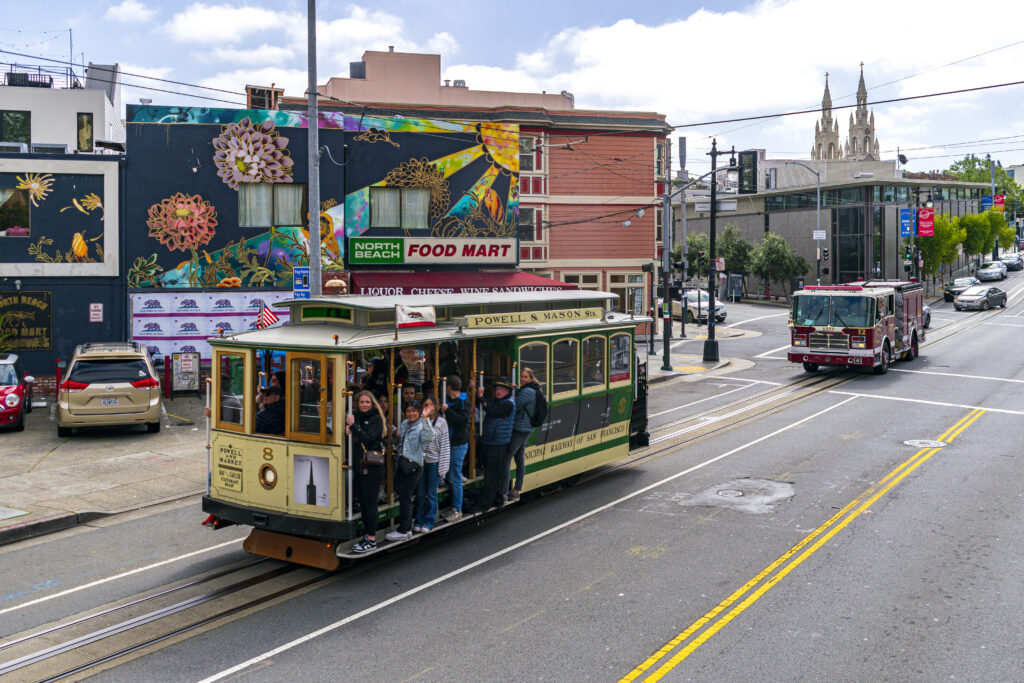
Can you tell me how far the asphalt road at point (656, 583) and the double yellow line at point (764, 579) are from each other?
0.03 meters

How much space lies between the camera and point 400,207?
26.6 m

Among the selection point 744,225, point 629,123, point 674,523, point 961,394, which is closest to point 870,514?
point 674,523

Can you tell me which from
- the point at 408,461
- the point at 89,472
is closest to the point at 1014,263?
the point at 89,472

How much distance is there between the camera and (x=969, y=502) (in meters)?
12.3

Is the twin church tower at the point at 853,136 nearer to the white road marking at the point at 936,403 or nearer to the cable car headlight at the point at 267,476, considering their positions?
the white road marking at the point at 936,403

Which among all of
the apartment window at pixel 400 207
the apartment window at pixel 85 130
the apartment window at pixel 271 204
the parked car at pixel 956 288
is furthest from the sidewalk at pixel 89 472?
the parked car at pixel 956 288

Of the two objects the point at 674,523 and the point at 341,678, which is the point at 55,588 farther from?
the point at 674,523

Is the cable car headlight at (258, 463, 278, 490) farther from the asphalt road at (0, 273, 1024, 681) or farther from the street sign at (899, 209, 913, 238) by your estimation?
the street sign at (899, 209, 913, 238)

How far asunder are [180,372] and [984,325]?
4041cm

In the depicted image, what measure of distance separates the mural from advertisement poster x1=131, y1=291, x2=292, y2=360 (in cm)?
33

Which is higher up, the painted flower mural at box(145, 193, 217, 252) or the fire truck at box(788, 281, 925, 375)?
the painted flower mural at box(145, 193, 217, 252)

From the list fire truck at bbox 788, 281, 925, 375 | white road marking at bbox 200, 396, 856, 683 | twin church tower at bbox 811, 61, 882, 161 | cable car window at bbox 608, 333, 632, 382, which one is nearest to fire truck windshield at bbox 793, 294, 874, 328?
fire truck at bbox 788, 281, 925, 375

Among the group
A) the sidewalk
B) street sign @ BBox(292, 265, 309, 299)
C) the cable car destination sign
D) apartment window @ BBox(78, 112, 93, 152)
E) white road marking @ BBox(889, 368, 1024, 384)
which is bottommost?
the sidewalk

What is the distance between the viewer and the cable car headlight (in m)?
A: 9.45
